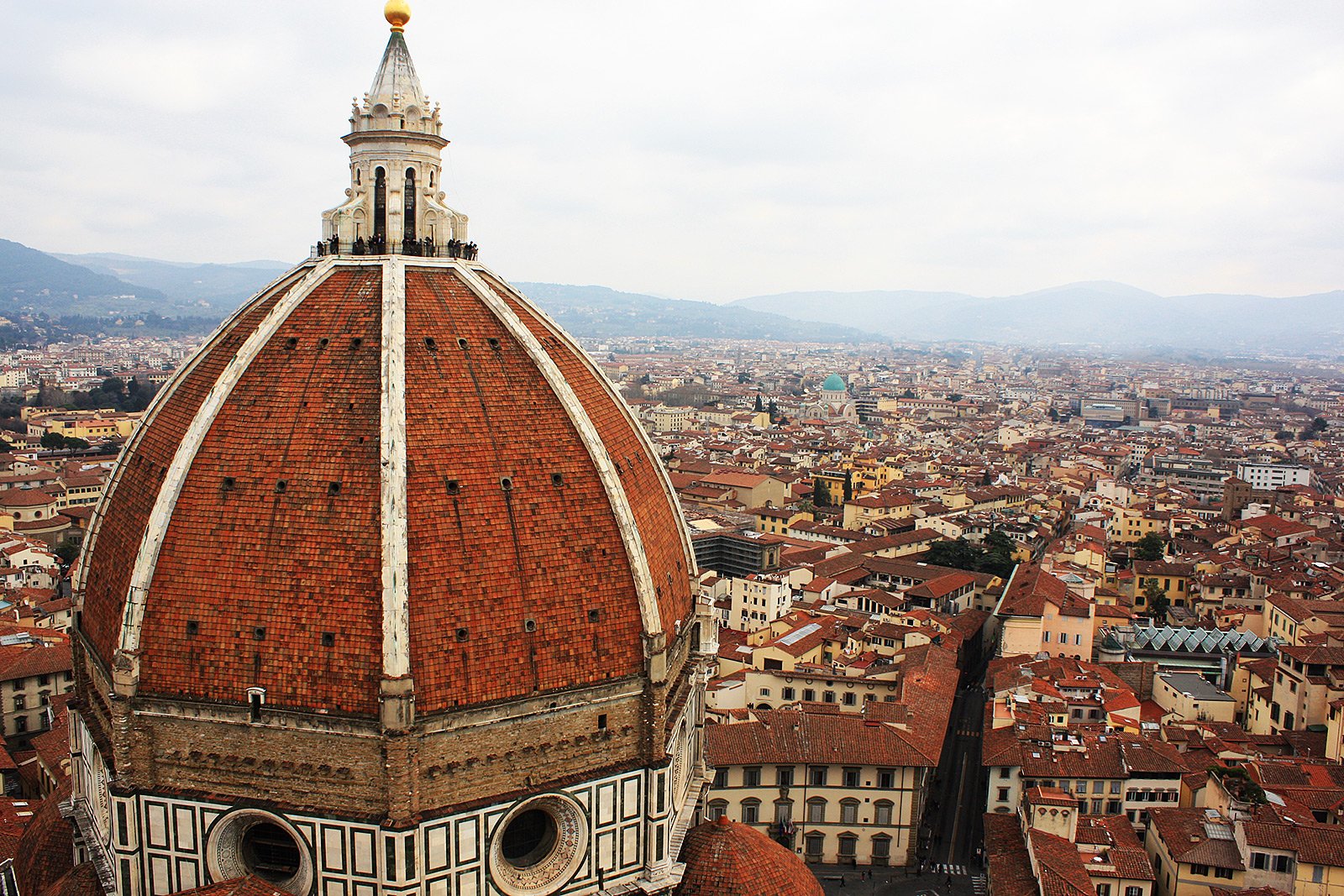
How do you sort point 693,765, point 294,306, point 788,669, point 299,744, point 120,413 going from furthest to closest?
1. point 120,413
2. point 788,669
3. point 693,765
4. point 294,306
5. point 299,744

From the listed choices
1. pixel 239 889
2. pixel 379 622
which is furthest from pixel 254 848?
pixel 379 622

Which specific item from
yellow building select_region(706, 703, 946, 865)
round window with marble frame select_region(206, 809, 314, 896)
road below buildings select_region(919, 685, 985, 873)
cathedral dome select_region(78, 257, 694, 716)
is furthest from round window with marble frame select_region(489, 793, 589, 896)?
road below buildings select_region(919, 685, 985, 873)

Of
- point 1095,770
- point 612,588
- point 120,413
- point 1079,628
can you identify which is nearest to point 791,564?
point 1079,628

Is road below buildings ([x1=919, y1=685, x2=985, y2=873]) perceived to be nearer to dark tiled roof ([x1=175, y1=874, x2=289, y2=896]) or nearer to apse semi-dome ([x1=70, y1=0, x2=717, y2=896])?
apse semi-dome ([x1=70, y1=0, x2=717, y2=896])

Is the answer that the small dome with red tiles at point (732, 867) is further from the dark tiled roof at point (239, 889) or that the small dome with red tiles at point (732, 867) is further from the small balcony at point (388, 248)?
the small balcony at point (388, 248)

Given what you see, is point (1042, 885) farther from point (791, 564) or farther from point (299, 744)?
point (791, 564)
